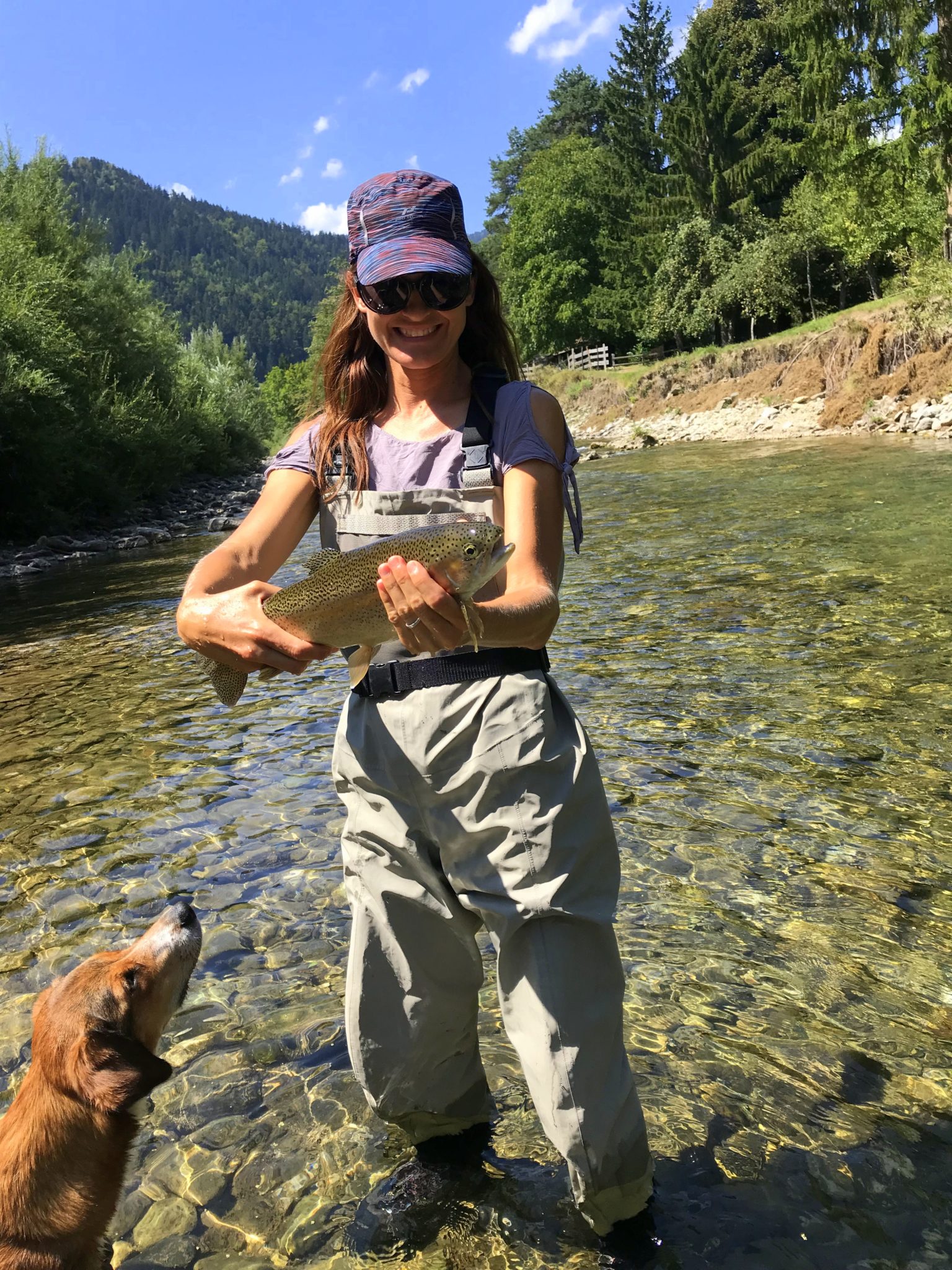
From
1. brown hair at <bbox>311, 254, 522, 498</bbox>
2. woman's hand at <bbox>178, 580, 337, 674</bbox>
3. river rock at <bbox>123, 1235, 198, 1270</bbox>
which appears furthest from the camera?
river rock at <bbox>123, 1235, 198, 1270</bbox>

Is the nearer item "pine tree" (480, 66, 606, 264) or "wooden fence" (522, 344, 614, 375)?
"wooden fence" (522, 344, 614, 375)

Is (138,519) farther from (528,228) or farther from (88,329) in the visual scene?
(528,228)

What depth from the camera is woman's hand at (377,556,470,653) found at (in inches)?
97.2

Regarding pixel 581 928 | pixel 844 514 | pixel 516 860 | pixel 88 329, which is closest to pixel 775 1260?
pixel 581 928

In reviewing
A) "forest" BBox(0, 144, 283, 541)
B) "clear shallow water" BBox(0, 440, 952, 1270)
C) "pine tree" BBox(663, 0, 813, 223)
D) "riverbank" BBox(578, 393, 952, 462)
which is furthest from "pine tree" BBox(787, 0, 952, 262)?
"clear shallow water" BBox(0, 440, 952, 1270)

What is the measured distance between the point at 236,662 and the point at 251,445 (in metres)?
67.2

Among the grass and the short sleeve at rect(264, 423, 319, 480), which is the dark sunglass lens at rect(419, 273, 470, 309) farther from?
the grass

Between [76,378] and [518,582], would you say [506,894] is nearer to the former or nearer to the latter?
[518,582]

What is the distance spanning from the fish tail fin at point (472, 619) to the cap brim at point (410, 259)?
1.16 meters

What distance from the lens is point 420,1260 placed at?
337 cm

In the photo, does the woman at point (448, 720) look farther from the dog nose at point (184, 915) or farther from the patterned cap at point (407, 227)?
the dog nose at point (184, 915)

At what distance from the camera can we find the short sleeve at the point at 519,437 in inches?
115

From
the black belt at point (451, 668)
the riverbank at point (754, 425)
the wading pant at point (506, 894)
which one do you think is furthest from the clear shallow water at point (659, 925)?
the riverbank at point (754, 425)

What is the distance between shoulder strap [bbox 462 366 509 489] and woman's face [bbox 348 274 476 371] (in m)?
0.16
